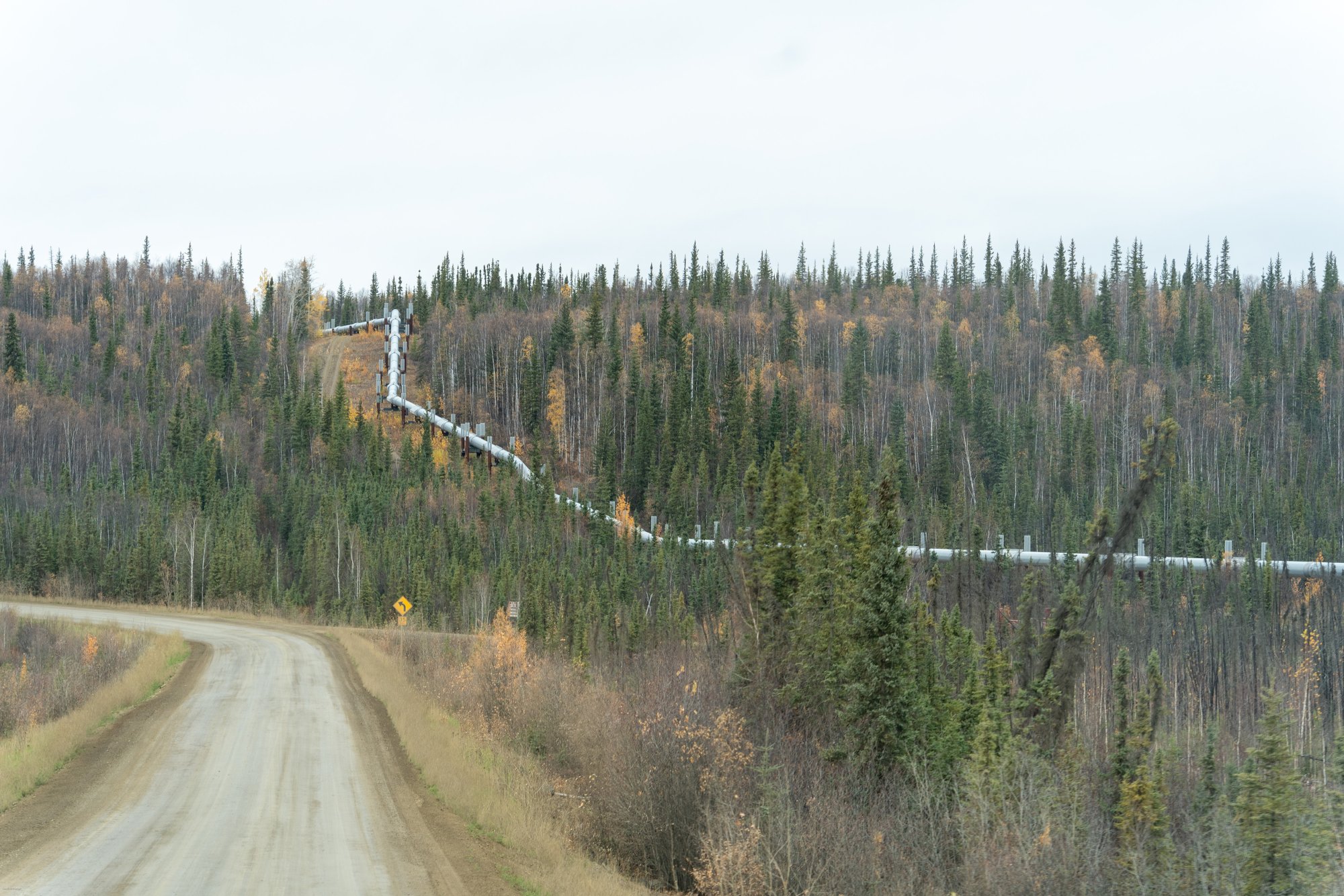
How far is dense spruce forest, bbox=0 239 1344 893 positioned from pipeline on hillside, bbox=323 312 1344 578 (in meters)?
2.02

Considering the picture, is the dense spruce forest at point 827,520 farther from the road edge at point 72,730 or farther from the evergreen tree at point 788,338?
the road edge at point 72,730

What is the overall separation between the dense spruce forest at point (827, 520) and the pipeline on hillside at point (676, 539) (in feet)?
6.64

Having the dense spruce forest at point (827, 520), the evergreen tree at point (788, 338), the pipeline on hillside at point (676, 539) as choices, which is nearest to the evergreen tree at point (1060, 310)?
the dense spruce forest at point (827, 520)

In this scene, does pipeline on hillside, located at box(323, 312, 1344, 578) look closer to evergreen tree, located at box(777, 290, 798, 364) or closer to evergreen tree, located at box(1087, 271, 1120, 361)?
evergreen tree, located at box(777, 290, 798, 364)

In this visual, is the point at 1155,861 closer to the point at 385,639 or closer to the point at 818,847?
the point at 818,847

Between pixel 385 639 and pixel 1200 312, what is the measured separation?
16104 cm

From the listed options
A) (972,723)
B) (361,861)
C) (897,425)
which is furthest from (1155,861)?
(897,425)

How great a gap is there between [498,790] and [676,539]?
76.0 metres

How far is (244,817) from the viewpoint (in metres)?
16.1

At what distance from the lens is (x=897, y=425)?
457ft

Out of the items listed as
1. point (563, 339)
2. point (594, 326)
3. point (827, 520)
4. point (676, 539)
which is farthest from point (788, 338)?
point (827, 520)

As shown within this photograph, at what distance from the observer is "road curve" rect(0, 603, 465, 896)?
12914 mm

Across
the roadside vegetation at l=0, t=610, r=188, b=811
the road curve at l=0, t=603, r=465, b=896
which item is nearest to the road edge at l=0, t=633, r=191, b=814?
the roadside vegetation at l=0, t=610, r=188, b=811

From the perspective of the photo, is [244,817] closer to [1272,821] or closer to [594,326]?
[1272,821]
